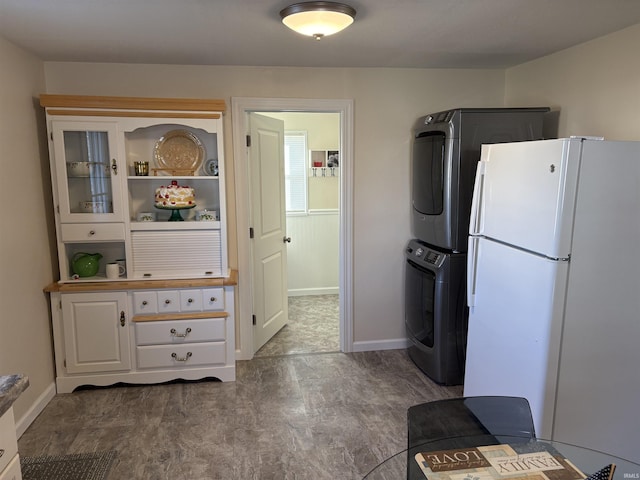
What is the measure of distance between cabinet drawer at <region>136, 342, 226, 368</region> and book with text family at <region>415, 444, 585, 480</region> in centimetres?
203

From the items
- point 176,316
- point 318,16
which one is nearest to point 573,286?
point 318,16

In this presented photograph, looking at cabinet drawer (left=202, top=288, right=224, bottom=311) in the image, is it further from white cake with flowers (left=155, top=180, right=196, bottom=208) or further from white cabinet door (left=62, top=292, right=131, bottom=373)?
white cake with flowers (left=155, top=180, right=196, bottom=208)

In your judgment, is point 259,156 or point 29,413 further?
point 259,156

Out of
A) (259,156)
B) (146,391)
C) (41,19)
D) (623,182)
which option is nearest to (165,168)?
(259,156)

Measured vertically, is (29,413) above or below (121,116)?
below

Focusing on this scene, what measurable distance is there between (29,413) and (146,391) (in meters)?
0.69

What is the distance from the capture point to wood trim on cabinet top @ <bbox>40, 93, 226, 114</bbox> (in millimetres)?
2963

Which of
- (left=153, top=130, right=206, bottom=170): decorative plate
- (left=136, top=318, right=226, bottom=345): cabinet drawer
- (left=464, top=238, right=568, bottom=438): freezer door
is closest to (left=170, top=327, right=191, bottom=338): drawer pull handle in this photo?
(left=136, top=318, right=226, bottom=345): cabinet drawer

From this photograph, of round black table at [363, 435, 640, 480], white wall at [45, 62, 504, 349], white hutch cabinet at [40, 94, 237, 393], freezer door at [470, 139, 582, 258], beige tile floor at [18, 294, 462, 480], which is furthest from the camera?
white wall at [45, 62, 504, 349]

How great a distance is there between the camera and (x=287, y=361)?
3.72m

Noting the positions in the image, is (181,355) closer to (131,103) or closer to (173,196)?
(173,196)

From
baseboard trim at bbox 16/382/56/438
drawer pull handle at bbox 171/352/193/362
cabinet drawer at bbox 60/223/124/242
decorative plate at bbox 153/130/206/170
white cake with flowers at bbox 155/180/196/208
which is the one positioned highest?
decorative plate at bbox 153/130/206/170

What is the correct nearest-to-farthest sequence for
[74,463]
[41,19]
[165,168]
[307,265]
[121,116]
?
[41,19], [74,463], [121,116], [165,168], [307,265]

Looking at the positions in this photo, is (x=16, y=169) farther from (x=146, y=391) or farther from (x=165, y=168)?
(x=146, y=391)
